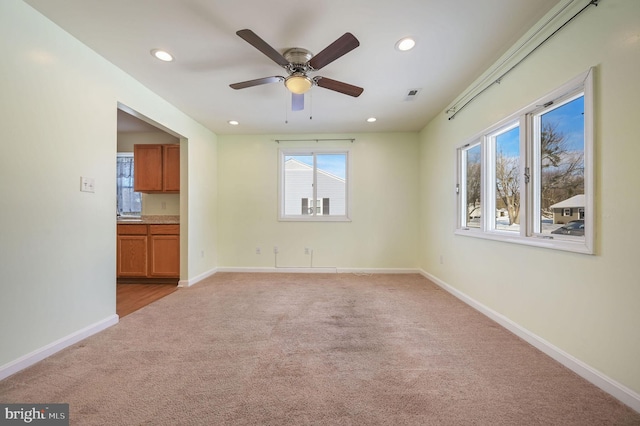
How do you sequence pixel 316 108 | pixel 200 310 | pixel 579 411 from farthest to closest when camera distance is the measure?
pixel 316 108 → pixel 200 310 → pixel 579 411

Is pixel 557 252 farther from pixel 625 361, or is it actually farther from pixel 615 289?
pixel 625 361

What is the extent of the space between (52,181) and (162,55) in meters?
1.42

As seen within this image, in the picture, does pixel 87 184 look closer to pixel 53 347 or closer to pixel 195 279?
pixel 53 347

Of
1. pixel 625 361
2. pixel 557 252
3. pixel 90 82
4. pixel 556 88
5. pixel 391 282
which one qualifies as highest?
pixel 90 82

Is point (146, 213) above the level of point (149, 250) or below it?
above

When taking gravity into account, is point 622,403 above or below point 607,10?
below

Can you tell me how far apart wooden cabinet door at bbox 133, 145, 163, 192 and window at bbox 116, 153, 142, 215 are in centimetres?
64

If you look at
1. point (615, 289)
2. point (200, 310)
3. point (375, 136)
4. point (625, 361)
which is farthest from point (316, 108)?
point (625, 361)

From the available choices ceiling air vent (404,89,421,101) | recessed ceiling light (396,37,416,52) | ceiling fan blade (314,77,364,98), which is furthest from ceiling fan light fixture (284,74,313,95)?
ceiling air vent (404,89,421,101)

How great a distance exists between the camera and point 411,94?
9.84 feet

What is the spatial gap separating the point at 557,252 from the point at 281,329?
230 cm

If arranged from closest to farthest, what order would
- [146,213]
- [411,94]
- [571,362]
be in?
1. [571,362]
2. [411,94]
3. [146,213]

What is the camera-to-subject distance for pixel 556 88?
177cm

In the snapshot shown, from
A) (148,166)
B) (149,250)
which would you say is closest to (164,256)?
(149,250)
